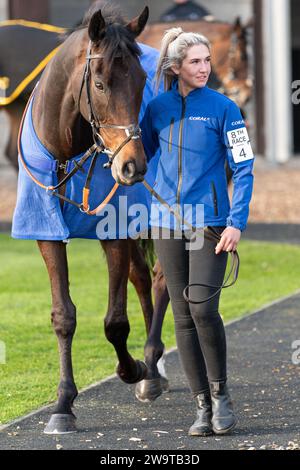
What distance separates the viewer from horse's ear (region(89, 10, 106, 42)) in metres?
5.13

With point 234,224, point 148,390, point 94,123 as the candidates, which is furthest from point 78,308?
point 234,224

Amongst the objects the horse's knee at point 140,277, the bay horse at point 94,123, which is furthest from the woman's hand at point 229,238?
the horse's knee at point 140,277

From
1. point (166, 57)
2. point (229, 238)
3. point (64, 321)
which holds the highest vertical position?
point (166, 57)

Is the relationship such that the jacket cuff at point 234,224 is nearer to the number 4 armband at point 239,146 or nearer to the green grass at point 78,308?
the number 4 armband at point 239,146

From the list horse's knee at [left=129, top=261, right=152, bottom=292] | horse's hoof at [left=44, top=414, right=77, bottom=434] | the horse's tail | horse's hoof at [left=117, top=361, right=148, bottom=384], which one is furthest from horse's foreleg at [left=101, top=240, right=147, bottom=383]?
the horse's tail

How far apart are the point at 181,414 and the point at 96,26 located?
195cm

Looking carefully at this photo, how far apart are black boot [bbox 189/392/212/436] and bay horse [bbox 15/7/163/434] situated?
0.59m

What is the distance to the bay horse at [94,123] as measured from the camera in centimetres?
512

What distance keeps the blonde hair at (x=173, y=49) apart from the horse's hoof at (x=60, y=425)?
5.33ft

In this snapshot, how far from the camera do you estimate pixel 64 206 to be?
5.71 metres

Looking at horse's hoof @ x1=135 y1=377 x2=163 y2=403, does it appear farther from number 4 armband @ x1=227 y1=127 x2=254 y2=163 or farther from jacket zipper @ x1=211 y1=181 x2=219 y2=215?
number 4 armband @ x1=227 y1=127 x2=254 y2=163

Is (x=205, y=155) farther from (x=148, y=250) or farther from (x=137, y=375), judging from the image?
(x=148, y=250)

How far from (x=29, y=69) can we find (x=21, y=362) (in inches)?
209

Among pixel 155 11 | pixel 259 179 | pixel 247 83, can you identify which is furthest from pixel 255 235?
pixel 155 11
